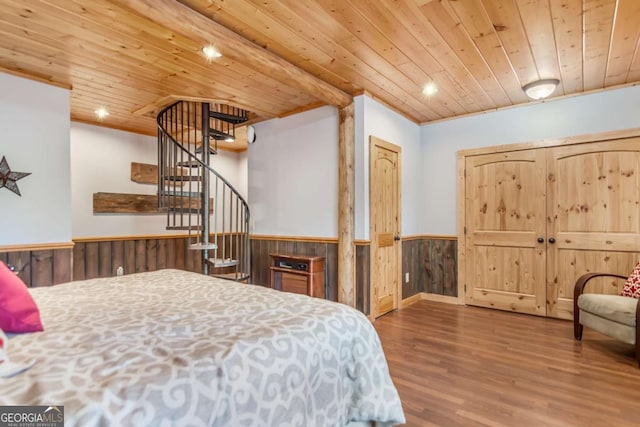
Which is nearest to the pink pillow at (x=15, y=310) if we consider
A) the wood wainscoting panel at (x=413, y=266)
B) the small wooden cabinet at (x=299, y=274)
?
the small wooden cabinet at (x=299, y=274)

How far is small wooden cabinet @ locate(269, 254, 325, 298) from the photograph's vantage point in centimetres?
381

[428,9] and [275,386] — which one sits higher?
[428,9]

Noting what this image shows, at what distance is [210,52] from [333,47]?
3.18ft

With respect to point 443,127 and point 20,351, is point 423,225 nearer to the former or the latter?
point 443,127

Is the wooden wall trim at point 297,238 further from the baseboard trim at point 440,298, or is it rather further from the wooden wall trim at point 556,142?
the wooden wall trim at point 556,142

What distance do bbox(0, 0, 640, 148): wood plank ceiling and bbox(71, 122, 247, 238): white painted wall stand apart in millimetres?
820

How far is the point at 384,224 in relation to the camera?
400 cm

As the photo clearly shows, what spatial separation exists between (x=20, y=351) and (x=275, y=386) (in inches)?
30.8

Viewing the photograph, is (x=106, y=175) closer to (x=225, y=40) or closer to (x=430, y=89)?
(x=225, y=40)

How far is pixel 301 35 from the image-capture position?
2521 millimetres

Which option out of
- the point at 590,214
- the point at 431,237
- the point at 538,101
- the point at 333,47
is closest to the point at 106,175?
the point at 333,47

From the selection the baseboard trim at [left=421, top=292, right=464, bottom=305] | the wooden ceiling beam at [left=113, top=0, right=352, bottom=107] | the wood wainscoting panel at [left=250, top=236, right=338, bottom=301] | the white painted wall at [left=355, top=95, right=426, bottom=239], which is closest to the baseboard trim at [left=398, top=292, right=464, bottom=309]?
the baseboard trim at [left=421, top=292, right=464, bottom=305]

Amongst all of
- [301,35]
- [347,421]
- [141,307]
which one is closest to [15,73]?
[301,35]

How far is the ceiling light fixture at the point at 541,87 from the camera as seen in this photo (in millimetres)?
3314
